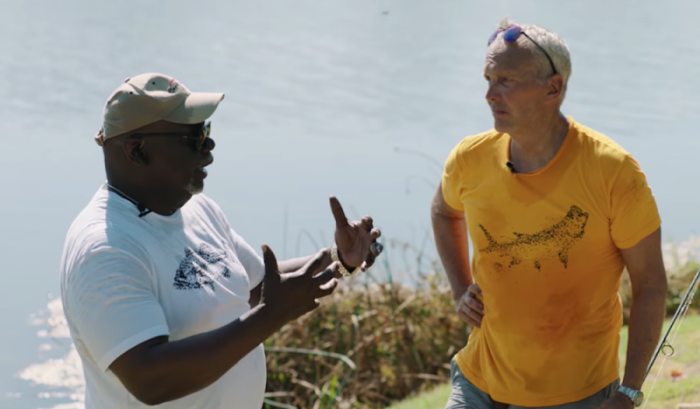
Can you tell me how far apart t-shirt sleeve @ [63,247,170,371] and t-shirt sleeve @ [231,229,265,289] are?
76 cm

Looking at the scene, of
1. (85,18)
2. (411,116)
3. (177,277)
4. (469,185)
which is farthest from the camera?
(85,18)

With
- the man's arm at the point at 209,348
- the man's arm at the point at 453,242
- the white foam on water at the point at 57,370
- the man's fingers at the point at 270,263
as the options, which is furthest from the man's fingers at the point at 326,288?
the white foam on water at the point at 57,370

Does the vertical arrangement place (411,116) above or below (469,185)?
below

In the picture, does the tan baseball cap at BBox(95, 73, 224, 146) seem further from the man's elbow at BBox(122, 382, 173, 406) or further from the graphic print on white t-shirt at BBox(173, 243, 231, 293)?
the man's elbow at BBox(122, 382, 173, 406)

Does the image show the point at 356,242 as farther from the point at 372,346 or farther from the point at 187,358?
the point at 372,346

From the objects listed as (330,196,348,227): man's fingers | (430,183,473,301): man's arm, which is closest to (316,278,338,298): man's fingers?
(330,196,348,227): man's fingers

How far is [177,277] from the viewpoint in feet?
8.84

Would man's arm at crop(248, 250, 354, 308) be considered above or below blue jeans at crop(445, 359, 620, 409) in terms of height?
above

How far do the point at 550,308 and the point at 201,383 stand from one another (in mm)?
1322

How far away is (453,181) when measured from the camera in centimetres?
350

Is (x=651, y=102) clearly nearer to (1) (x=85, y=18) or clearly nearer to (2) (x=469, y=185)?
(1) (x=85, y=18)

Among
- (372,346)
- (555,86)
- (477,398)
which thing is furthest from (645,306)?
(372,346)

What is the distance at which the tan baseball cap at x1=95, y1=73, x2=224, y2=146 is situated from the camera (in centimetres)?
273

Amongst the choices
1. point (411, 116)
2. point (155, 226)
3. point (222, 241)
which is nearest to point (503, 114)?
point (222, 241)
